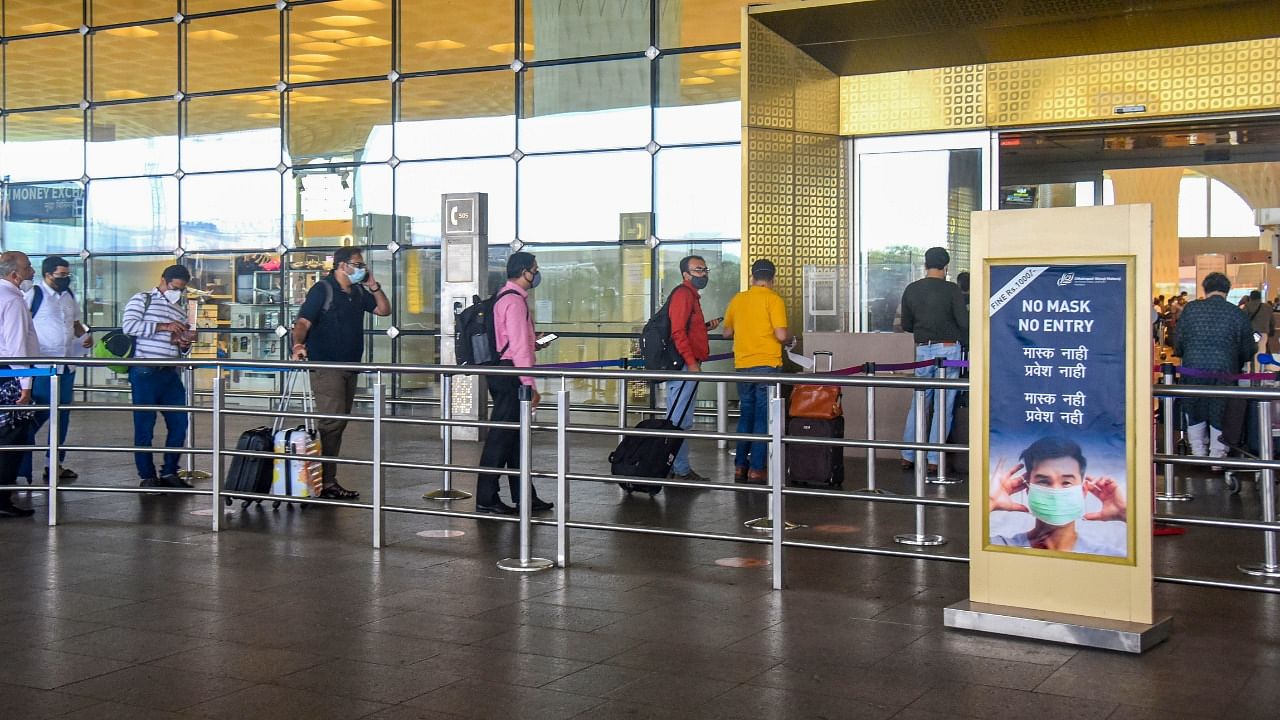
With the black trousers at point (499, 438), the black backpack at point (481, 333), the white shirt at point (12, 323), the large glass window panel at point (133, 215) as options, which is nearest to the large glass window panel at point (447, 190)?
the large glass window panel at point (133, 215)

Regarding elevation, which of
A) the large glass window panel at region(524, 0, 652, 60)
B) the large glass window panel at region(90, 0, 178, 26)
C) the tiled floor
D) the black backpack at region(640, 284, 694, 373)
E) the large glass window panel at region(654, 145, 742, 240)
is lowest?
the tiled floor

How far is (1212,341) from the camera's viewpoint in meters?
12.4

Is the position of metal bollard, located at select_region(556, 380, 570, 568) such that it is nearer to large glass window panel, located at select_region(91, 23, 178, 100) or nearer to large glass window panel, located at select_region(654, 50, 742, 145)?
large glass window panel, located at select_region(654, 50, 742, 145)

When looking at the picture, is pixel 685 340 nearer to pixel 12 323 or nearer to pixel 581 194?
pixel 12 323

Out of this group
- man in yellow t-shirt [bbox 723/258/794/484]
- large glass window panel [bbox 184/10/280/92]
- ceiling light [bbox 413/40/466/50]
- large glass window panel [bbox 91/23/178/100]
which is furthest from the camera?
large glass window panel [bbox 91/23/178/100]

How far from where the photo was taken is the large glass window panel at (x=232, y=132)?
67.7 ft

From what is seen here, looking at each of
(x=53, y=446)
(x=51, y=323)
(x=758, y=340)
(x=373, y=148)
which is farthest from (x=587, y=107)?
(x=53, y=446)

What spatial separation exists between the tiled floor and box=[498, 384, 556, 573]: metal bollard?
0.17 m

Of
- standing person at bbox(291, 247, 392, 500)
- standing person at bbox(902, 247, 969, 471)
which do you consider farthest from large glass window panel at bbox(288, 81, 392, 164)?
standing person at bbox(902, 247, 969, 471)

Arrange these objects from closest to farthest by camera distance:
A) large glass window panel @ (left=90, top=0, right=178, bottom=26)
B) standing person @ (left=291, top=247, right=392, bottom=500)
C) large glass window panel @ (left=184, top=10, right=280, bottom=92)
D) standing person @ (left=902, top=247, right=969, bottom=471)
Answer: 1. standing person @ (left=291, top=247, right=392, bottom=500)
2. standing person @ (left=902, top=247, right=969, bottom=471)
3. large glass window panel @ (left=184, top=10, right=280, bottom=92)
4. large glass window panel @ (left=90, top=0, right=178, bottom=26)

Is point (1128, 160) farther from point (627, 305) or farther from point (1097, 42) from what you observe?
point (627, 305)

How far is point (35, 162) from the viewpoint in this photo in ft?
74.0

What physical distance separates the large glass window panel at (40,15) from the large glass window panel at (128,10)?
0.32m

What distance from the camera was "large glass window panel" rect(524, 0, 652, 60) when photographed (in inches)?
708
